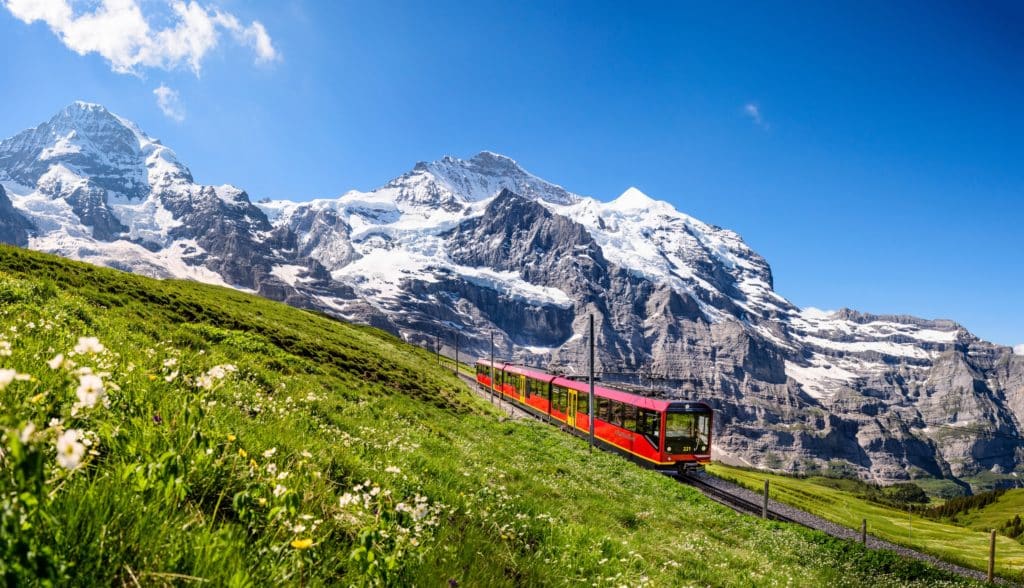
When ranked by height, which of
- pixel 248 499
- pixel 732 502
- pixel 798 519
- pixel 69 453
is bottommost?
pixel 798 519

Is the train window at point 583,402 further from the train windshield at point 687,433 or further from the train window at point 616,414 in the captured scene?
the train windshield at point 687,433

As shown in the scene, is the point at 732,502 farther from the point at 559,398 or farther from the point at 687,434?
the point at 559,398

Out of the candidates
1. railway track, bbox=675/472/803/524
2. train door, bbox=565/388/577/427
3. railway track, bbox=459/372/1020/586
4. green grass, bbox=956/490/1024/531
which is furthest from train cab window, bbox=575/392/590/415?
green grass, bbox=956/490/1024/531

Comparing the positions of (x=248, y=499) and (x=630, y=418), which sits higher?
(x=248, y=499)

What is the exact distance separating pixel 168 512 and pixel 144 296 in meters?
28.5

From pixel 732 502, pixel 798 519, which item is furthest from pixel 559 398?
pixel 798 519

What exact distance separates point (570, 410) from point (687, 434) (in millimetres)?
14172

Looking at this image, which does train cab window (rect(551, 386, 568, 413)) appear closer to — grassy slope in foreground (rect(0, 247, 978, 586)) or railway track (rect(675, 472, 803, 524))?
railway track (rect(675, 472, 803, 524))

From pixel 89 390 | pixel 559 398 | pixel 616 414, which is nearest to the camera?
pixel 89 390

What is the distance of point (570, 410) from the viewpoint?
4453 centimetres

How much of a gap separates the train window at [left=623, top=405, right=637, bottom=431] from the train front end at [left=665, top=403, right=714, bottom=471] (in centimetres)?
277

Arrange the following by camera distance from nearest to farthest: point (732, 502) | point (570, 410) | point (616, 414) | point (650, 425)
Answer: point (732, 502) < point (650, 425) < point (616, 414) < point (570, 410)

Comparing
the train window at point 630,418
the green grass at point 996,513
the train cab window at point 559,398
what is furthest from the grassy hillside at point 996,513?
the train window at point 630,418

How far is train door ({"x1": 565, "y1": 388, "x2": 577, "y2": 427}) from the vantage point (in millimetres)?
43719
